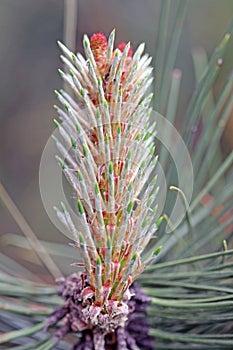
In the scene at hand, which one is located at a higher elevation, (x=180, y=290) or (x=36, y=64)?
(x=36, y=64)

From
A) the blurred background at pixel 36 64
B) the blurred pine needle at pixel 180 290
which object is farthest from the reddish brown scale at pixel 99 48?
the blurred background at pixel 36 64

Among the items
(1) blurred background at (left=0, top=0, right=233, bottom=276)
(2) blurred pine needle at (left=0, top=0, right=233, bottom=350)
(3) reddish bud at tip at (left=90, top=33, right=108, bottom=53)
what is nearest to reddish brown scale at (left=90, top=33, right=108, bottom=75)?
(3) reddish bud at tip at (left=90, top=33, right=108, bottom=53)

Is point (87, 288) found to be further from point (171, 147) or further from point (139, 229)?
point (171, 147)

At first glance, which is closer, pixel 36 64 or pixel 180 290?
pixel 180 290

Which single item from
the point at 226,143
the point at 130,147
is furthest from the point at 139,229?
the point at 226,143

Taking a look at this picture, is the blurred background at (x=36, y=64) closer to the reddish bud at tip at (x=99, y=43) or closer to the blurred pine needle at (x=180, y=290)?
the blurred pine needle at (x=180, y=290)

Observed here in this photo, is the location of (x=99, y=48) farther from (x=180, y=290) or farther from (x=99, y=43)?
(x=180, y=290)

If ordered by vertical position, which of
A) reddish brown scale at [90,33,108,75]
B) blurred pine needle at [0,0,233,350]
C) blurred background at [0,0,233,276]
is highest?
blurred background at [0,0,233,276]

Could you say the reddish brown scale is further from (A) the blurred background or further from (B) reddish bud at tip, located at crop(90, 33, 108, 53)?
(A) the blurred background

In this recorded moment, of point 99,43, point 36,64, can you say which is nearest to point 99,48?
point 99,43
